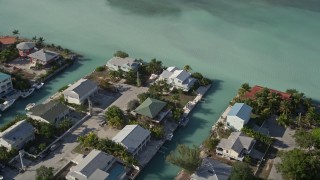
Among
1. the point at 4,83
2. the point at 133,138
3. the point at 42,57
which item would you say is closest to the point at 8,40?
the point at 42,57

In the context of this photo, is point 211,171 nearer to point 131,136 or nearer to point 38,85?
point 131,136

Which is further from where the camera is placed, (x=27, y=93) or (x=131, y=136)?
(x=27, y=93)

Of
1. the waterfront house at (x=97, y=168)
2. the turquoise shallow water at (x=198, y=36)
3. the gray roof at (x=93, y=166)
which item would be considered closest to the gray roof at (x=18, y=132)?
the turquoise shallow water at (x=198, y=36)

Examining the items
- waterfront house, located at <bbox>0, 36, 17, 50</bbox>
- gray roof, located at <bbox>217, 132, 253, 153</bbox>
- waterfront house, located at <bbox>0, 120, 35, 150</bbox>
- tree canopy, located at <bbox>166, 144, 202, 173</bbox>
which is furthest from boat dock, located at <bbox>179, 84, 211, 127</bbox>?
waterfront house, located at <bbox>0, 36, 17, 50</bbox>

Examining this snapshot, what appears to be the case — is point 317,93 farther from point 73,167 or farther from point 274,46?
point 73,167

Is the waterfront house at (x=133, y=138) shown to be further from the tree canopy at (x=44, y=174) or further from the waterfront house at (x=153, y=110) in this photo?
the tree canopy at (x=44, y=174)

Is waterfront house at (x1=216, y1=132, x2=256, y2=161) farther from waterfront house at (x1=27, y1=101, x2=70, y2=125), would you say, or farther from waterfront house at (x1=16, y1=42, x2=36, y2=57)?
waterfront house at (x1=16, y1=42, x2=36, y2=57)

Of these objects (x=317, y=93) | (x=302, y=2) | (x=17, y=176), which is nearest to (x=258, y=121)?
(x=317, y=93)
